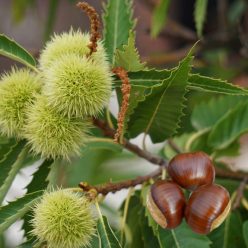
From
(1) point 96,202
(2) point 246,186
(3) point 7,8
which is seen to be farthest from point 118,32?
(3) point 7,8

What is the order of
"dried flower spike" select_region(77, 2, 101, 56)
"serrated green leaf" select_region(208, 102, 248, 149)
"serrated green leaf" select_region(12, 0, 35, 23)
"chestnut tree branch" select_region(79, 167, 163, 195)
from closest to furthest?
"dried flower spike" select_region(77, 2, 101, 56)
"chestnut tree branch" select_region(79, 167, 163, 195)
"serrated green leaf" select_region(208, 102, 248, 149)
"serrated green leaf" select_region(12, 0, 35, 23)

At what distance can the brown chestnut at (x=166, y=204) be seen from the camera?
3.86 feet

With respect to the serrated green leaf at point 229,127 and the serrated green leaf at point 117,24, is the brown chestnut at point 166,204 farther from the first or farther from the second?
the serrated green leaf at point 229,127

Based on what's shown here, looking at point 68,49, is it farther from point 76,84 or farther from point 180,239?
point 180,239

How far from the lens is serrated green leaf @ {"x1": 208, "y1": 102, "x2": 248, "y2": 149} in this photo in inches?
67.3

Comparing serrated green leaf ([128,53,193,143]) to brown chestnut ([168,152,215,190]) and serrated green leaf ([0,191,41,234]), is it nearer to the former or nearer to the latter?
brown chestnut ([168,152,215,190])

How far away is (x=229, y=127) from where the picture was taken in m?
1.74

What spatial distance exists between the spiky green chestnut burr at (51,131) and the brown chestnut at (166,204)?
20 cm

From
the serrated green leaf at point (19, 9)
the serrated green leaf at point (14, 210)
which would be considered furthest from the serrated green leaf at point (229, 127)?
the serrated green leaf at point (19, 9)

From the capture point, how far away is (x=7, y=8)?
4.74 meters

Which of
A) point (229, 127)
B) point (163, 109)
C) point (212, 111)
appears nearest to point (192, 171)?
point (163, 109)

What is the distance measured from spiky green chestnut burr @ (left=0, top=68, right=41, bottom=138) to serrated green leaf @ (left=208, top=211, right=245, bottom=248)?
661mm

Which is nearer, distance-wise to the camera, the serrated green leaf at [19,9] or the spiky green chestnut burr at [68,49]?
the spiky green chestnut burr at [68,49]

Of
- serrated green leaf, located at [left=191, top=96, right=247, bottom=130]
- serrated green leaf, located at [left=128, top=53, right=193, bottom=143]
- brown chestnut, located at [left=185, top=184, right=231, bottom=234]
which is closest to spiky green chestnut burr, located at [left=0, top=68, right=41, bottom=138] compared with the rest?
serrated green leaf, located at [left=128, top=53, right=193, bottom=143]
